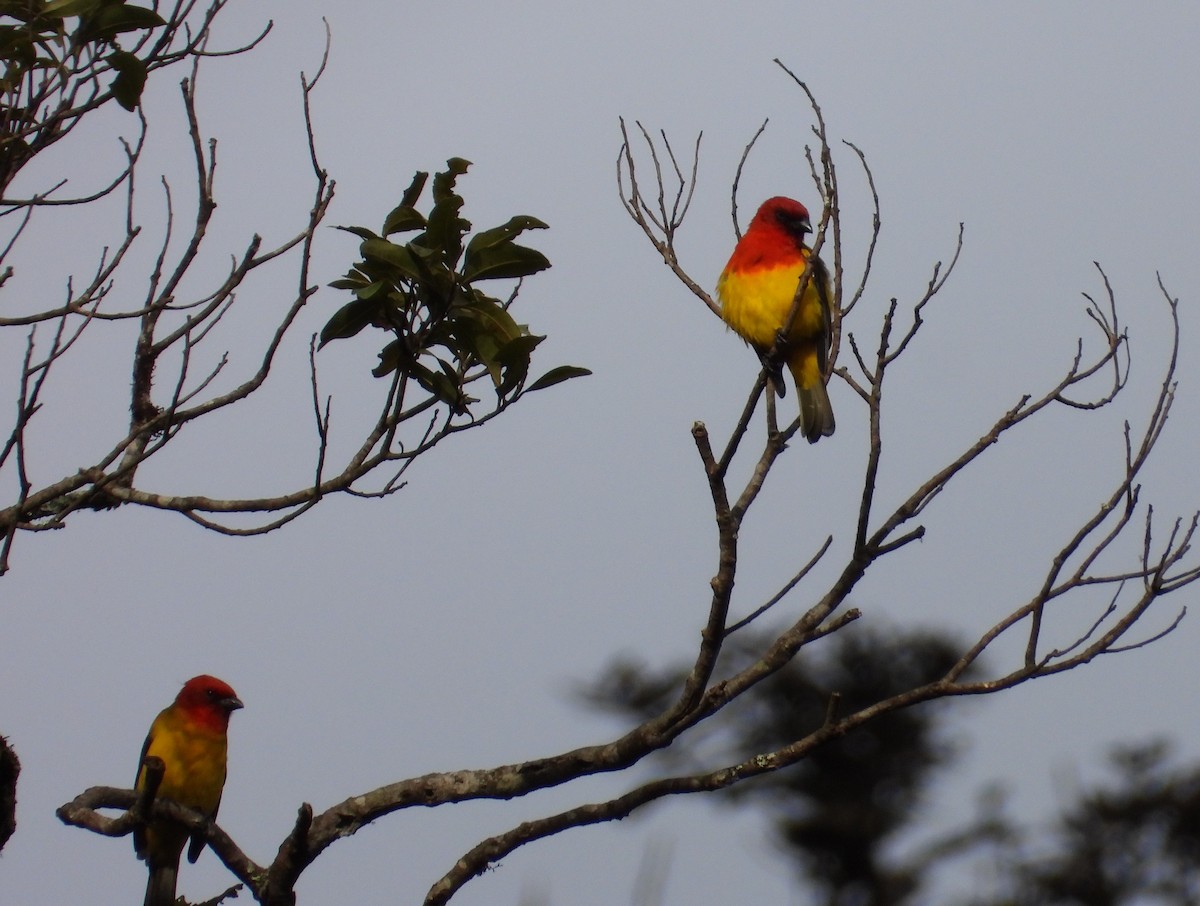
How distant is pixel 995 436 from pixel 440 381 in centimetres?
151

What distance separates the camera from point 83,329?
141 inches

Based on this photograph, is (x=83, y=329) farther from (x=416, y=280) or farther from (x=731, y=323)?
(x=731, y=323)

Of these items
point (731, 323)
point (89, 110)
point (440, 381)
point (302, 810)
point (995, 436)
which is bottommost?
point (302, 810)

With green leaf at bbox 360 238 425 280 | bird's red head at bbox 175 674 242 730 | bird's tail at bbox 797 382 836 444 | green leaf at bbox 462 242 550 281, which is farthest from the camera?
bird's red head at bbox 175 674 242 730

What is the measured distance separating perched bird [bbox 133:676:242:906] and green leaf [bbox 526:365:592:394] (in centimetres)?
273

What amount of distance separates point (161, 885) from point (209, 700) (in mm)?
818

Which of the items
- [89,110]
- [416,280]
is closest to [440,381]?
[416,280]

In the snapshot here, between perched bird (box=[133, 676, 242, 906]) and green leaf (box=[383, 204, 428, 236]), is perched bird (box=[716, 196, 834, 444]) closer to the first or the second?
green leaf (box=[383, 204, 428, 236])

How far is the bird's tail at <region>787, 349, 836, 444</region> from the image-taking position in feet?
18.8

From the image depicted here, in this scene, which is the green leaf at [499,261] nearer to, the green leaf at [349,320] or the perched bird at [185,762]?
the green leaf at [349,320]

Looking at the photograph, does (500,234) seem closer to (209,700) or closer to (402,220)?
(402,220)

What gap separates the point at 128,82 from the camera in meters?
3.82

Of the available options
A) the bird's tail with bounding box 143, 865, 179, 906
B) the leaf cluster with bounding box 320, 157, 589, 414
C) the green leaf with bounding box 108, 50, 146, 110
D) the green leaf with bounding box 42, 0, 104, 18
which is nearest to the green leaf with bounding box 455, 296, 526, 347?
the leaf cluster with bounding box 320, 157, 589, 414

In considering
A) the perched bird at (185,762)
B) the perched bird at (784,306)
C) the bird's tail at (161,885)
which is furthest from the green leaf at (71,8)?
the bird's tail at (161,885)
